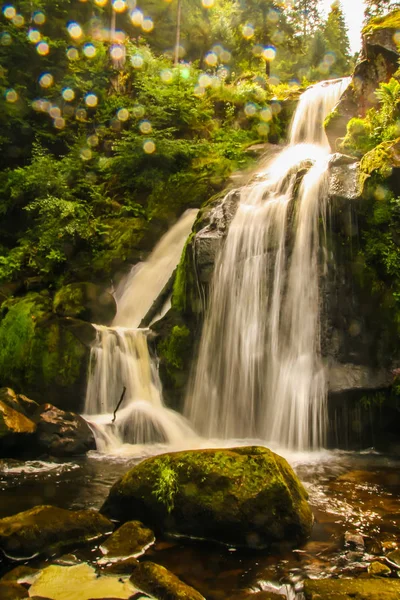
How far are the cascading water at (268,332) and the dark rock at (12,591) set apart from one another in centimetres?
575

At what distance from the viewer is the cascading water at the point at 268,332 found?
8969mm

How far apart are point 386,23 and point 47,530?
16.6 metres

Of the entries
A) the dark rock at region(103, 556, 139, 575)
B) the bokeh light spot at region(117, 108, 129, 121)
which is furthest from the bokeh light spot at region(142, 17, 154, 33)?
the dark rock at region(103, 556, 139, 575)

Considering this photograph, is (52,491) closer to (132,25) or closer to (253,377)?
(253,377)

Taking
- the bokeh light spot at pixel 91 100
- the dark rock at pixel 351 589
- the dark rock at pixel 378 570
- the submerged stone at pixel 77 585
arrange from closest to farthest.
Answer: the dark rock at pixel 351 589, the submerged stone at pixel 77 585, the dark rock at pixel 378 570, the bokeh light spot at pixel 91 100

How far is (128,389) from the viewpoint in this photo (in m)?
10.1

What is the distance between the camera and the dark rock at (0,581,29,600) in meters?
3.56

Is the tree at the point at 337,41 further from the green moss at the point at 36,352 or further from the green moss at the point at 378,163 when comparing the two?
the green moss at the point at 36,352

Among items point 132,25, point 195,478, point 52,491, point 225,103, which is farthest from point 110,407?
point 132,25

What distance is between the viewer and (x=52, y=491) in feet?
20.7

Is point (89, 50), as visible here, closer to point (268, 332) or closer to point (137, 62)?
point (137, 62)

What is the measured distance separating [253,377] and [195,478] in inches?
186

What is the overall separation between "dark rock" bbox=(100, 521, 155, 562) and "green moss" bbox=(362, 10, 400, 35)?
1561 cm

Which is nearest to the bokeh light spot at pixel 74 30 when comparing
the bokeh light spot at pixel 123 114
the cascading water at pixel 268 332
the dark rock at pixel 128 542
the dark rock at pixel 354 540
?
the bokeh light spot at pixel 123 114
